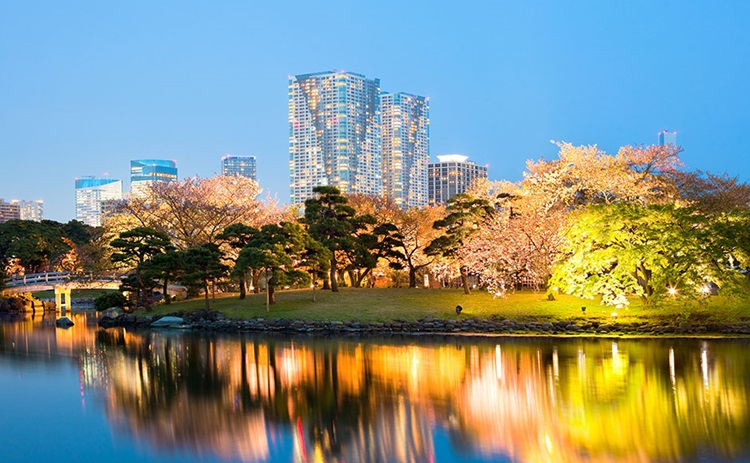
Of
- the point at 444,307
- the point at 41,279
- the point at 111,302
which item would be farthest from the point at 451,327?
the point at 41,279

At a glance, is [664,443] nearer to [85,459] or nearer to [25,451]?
[85,459]

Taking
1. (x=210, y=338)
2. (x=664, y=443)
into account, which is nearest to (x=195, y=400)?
(x=664, y=443)

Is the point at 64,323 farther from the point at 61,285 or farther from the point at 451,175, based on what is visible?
the point at 451,175

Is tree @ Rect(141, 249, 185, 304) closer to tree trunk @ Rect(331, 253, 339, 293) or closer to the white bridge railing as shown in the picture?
tree trunk @ Rect(331, 253, 339, 293)

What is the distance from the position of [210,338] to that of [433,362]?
1301 cm

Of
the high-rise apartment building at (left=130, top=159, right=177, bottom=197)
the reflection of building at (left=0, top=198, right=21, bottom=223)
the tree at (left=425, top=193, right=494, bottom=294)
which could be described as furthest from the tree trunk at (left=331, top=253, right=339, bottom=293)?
the reflection of building at (left=0, top=198, right=21, bottom=223)

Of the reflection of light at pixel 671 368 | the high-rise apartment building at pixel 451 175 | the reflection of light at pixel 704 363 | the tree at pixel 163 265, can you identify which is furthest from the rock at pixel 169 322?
the high-rise apartment building at pixel 451 175

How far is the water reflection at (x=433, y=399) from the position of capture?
1114 cm

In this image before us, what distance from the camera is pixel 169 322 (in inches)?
1375

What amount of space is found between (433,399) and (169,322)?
2381cm

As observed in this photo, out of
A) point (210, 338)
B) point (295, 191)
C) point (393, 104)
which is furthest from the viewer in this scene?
point (393, 104)

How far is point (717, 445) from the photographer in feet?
34.9

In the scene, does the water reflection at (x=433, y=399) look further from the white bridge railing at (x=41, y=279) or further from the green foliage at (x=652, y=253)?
the white bridge railing at (x=41, y=279)

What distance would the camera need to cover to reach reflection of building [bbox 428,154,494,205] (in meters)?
140
